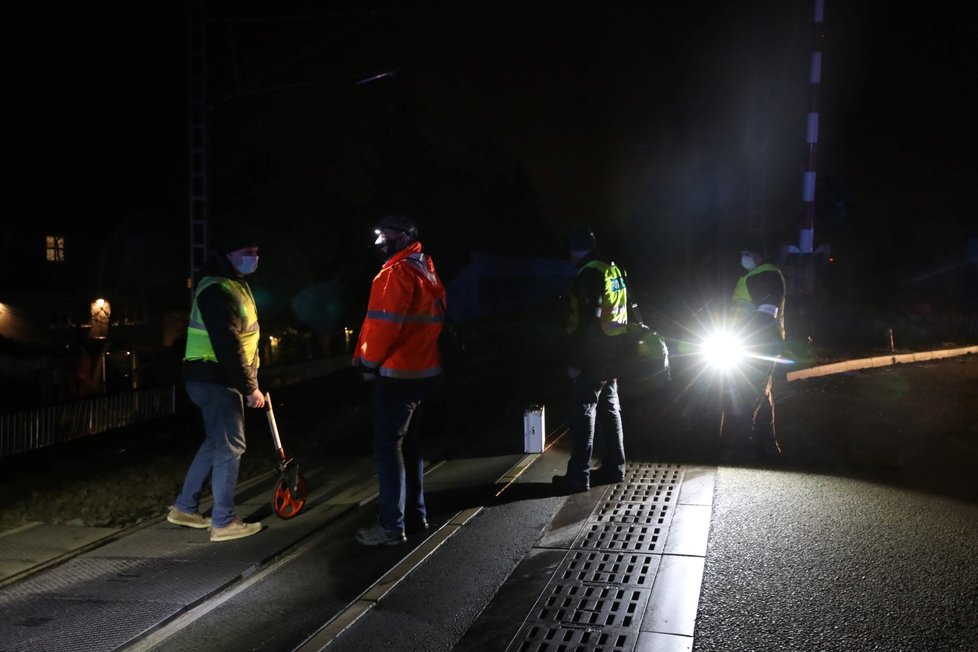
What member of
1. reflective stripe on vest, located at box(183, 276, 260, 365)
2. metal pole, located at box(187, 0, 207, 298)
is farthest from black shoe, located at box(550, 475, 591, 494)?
metal pole, located at box(187, 0, 207, 298)

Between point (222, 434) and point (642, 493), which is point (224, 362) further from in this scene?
point (642, 493)

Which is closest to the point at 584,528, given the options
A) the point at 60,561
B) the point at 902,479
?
the point at 902,479

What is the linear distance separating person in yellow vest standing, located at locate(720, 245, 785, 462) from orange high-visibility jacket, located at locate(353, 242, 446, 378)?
125 inches

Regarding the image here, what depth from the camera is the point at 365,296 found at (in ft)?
89.6

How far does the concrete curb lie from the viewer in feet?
45.9

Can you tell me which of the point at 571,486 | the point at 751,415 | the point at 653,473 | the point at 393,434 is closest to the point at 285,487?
the point at 393,434

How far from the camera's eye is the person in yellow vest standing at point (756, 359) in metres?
6.96

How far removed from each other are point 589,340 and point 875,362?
12.2 m

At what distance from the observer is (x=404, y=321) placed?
194 inches

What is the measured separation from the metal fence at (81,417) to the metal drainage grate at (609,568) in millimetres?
4600

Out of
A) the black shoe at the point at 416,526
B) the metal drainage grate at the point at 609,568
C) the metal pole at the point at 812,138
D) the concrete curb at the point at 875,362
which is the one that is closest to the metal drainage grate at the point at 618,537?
the metal drainage grate at the point at 609,568

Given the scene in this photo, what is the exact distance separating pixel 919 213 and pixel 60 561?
3407 cm

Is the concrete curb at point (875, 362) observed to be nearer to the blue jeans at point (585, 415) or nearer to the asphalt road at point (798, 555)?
the asphalt road at point (798, 555)

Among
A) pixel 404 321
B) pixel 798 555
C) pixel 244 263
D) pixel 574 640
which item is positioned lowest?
pixel 574 640
